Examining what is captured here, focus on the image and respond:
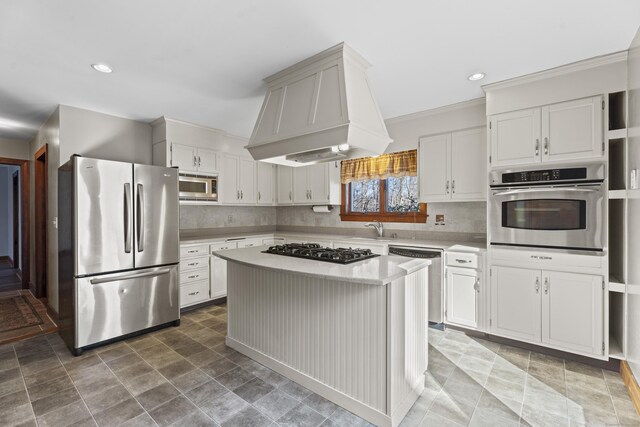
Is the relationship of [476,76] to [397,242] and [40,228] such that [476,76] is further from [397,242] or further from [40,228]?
[40,228]

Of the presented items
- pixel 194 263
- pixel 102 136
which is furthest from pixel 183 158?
pixel 194 263

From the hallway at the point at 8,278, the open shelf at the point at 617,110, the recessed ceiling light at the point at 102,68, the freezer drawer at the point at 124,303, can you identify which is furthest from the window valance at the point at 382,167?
the hallway at the point at 8,278

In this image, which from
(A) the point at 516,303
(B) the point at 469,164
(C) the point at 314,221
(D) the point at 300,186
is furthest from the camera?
(C) the point at 314,221

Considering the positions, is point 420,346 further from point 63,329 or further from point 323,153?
point 63,329

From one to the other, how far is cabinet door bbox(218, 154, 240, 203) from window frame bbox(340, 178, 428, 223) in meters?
1.74

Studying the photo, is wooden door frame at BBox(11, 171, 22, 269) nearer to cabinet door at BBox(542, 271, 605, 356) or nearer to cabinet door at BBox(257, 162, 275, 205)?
cabinet door at BBox(257, 162, 275, 205)

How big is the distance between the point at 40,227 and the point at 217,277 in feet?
8.94

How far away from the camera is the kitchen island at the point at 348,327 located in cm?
192

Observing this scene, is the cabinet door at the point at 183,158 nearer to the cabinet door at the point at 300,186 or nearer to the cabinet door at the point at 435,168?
the cabinet door at the point at 300,186

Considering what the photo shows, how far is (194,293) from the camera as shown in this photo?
4.15 metres

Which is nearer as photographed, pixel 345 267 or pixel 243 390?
pixel 345 267

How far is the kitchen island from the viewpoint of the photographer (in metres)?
1.92

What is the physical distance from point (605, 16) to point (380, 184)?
294 centimetres

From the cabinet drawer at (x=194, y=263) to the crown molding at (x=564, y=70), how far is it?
3939mm
